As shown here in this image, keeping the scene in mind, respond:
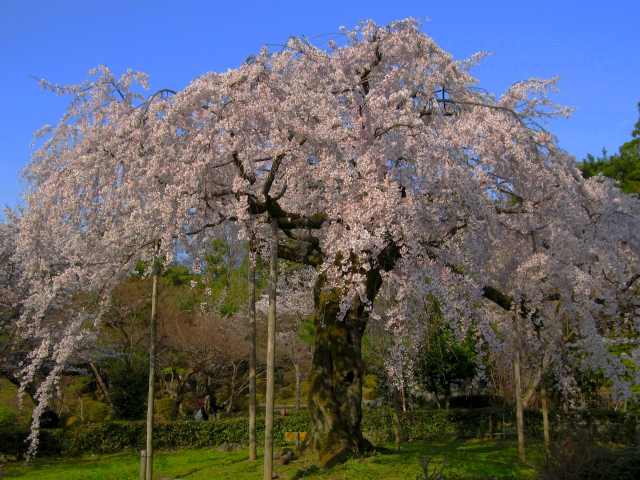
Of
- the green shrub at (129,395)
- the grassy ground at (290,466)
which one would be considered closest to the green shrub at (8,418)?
the grassy ground at (290,466)

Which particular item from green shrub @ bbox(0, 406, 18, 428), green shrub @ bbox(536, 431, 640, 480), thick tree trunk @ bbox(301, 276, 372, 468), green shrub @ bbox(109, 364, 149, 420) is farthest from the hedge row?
green shrub @ bbox(536, 431, 640, 480)

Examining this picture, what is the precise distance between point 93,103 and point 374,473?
8.18 m

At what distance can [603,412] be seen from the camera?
1714cm

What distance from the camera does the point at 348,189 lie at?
28.5ft

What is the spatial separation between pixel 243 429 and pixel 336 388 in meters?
8.10

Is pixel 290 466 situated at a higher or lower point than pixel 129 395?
lower

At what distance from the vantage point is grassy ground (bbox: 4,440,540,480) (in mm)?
9445

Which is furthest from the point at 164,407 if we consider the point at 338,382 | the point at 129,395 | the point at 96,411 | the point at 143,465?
the point at 143,465

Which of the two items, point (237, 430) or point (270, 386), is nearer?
point (270, 386)

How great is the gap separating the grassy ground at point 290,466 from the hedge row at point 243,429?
74 centimetres

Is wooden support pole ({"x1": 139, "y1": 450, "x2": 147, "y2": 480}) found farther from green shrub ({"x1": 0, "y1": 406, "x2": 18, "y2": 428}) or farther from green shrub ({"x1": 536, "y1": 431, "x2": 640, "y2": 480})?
green shrub ({"x1": 0, "y1": 406, "x2": 18, "y2": 428})

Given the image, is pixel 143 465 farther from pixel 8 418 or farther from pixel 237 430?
pixel 8 418

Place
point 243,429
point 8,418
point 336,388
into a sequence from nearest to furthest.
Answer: point 336,388, point 243,429, point 8,418

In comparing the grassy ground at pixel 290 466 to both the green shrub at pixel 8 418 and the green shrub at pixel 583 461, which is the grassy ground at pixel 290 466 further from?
the green shrub at pixel 8 418
